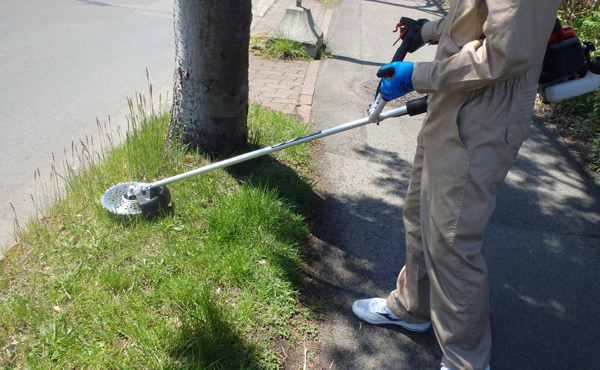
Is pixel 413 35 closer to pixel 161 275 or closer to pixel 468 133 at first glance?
pixel 468 133

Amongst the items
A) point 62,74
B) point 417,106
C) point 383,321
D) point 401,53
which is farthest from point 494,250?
point 62,74

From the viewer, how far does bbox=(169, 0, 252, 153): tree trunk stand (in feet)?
11.3

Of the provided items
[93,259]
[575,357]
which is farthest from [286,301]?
[575,357]

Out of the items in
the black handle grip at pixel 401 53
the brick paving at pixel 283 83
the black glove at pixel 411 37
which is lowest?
the brick paving at pixel 283 83

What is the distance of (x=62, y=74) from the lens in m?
Result: 5.98

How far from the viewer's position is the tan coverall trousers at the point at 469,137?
1701mm

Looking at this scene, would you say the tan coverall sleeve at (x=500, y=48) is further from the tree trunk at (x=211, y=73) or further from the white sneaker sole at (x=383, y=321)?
the tree trunk at (x=211, y=73)

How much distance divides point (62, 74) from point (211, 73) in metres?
3.35

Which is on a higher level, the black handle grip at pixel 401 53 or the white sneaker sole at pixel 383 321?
the black handle grip at pixel 401 53

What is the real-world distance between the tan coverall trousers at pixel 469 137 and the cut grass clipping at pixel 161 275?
0.85 metres

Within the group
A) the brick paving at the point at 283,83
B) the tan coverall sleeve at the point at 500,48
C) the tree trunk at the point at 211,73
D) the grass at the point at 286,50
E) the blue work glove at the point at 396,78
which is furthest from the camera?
the grass at the point at 286,50

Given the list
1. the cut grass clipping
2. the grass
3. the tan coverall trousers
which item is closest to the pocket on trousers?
the tan coverall trousers

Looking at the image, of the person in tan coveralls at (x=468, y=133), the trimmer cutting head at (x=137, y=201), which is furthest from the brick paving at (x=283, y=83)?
the person in tan coveralls at (x=468, y=133)

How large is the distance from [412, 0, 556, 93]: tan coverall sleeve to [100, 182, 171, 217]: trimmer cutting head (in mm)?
1988
